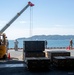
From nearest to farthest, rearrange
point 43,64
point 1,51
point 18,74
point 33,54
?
point 18,74 → point 43,64 → point 33,54 → point 1,51

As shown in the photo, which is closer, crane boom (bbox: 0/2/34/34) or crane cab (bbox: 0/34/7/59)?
crane cab (bbox: 0/34/7/59)

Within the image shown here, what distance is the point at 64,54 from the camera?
2562cm

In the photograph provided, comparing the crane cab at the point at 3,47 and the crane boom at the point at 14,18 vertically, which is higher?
the crane boom at the point at 14,18

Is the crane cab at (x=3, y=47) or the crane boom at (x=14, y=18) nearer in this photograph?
the crane cab at (x=3, y=47)

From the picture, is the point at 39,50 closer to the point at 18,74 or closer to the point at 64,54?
the point at 64,54

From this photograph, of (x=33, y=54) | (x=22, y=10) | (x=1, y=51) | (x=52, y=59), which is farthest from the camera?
(x=22, y=10)

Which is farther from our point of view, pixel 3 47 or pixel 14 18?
pixel 14 18

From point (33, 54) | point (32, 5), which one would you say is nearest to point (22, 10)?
point (32, 5)

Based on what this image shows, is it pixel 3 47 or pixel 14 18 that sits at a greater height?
pixel 14 18

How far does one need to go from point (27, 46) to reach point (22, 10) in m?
17.3

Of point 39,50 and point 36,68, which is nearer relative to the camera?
point 36,68

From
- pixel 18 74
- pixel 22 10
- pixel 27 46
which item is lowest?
pixel 18 74

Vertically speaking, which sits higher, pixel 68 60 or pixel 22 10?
pixel 22 10

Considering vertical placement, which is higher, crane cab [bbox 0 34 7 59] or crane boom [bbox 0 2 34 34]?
crane boom [bbox 0 2 34 34]
